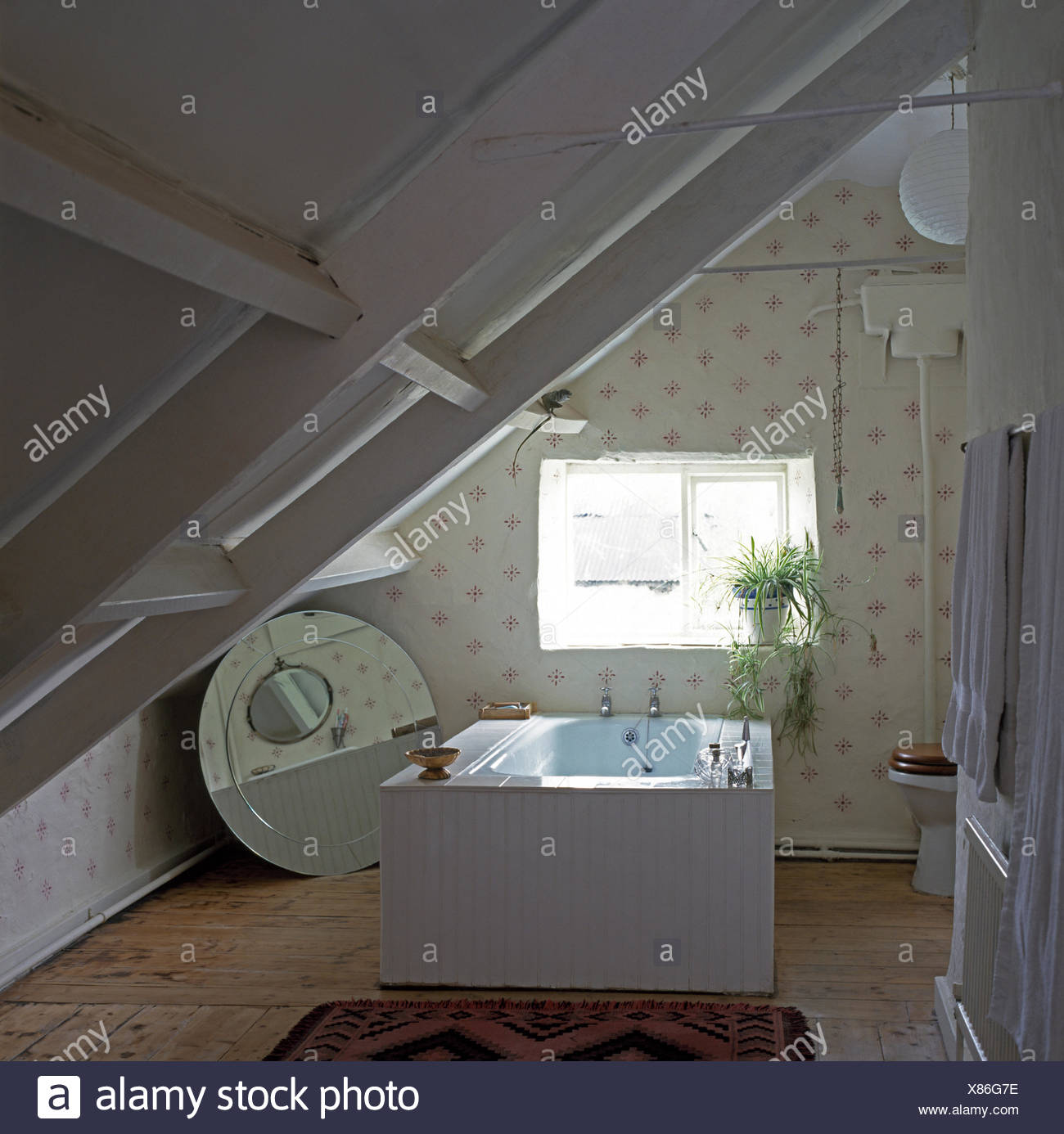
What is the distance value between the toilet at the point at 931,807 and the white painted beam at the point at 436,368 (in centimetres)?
260

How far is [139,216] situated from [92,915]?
3.63 m

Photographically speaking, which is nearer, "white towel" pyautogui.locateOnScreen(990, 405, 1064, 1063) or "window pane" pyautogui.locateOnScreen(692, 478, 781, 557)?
"white towel" pyautogui.locateOnScreen(990, 405, 1064, 1063)

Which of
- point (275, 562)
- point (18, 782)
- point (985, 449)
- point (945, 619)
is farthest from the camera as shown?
point (945, 619)

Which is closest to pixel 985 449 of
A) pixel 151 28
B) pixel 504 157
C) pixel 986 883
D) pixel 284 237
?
pixel 986 883

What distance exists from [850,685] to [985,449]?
104 inches

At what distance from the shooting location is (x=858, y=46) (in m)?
2.90

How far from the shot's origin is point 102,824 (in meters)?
4.25

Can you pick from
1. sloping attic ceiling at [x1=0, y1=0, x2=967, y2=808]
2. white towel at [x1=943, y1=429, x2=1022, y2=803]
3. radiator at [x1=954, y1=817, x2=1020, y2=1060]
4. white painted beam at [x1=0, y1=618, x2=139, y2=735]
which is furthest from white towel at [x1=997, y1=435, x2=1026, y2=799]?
white painted beam at [x1=0, y1=618, x2=139, y2=735]

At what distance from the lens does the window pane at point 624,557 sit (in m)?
5.26

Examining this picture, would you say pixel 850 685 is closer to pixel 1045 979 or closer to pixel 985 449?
pixel 985 449

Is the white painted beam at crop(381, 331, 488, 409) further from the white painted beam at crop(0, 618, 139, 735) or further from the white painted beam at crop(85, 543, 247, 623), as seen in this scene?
the white painted beam at crop(0, 618, 139, 735)

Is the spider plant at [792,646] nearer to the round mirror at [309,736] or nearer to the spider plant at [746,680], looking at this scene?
the spider plant at [746,680]

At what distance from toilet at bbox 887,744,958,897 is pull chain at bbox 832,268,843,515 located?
45.4 inches

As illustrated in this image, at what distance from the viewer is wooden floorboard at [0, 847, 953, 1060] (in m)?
3.14
